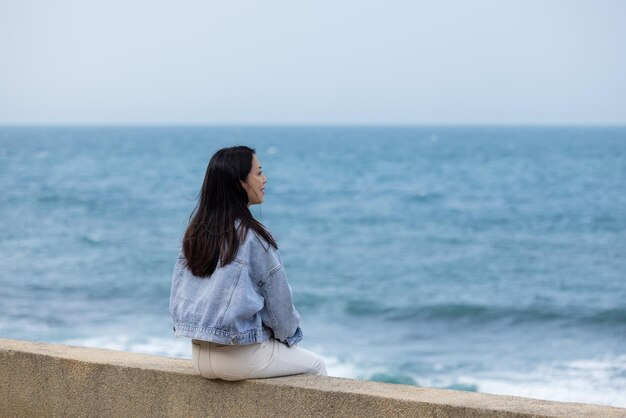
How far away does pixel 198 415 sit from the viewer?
3.38 m

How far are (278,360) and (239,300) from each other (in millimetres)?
311

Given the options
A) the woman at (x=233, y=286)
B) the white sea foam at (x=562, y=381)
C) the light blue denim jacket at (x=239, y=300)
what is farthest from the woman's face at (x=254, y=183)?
the white sea foam at (x=562, y=381)

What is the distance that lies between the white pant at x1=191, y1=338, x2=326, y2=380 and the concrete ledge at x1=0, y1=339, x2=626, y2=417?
5cm

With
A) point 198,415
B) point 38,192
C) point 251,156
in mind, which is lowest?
point 38,192

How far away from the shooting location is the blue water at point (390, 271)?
44.7ft

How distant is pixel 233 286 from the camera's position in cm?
323

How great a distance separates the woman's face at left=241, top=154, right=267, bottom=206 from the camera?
3.38m

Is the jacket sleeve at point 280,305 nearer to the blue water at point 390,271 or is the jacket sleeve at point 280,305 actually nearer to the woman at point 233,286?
the woman at point 233,286

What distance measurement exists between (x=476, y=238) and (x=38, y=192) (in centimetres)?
2041

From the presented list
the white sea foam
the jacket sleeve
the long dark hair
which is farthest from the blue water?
the jacket sleeve

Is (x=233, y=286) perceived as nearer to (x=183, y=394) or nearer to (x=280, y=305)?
(x=280, y=305)

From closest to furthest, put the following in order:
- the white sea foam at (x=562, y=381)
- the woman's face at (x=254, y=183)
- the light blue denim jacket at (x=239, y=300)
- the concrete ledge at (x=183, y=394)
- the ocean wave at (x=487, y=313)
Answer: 1. the concrete ledge at (x=183, y=394)
2. the light blue denim jacket at (x=239, y=300)
3. the woman's face at (x=254, y=183)
4. the white sea foam at (x=562, y=381)
5. the ocean wave at (x=487, y=313)

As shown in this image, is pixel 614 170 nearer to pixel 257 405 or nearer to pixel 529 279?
pixel 529 279

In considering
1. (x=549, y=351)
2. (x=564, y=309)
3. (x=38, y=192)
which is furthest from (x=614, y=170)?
(x=549, y=351)
